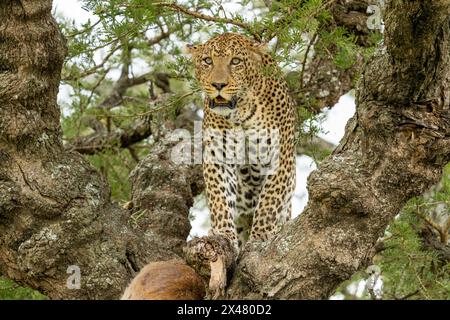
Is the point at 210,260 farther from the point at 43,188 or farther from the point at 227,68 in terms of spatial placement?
the point at 227,68

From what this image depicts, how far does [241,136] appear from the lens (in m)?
9.05

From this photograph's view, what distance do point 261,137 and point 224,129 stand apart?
1.26ft

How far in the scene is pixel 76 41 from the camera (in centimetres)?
814

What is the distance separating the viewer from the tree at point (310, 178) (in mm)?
5930

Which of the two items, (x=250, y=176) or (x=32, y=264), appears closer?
(x=32, y=264)

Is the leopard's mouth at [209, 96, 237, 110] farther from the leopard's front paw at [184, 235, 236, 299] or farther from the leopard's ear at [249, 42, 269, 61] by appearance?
the leopard's front paw at [184, 235, 236, 299]

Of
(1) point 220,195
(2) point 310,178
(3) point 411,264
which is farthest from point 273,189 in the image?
(2) point 310,178

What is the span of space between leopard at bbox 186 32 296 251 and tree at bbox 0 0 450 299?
1.15 meters

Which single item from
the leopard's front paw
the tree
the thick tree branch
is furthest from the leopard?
the leopard's front paw

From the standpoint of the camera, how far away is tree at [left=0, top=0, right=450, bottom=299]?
593cm
